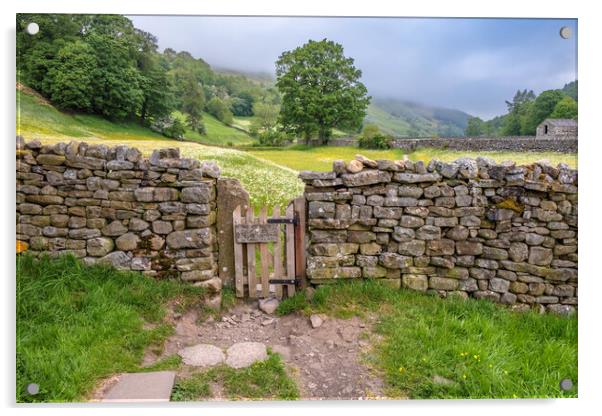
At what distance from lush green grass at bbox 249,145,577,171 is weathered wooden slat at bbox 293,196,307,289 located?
0.66m

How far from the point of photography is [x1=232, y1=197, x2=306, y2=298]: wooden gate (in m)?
5.36

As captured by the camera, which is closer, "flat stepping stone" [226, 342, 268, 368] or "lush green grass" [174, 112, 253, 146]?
"flat stepping stone" [226, 342, 268, 368]

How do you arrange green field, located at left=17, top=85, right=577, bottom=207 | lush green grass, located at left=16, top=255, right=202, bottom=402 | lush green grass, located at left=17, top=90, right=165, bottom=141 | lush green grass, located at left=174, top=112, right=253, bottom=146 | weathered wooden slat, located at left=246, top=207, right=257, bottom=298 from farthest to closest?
weathered wooden slat, located at left=246, top=207, right=257, bottom=298, lush green grass, located at left=174, top=112, right=253, bottom=146, green field, located at left=17, top=85, right=577, bottom=207, lush green grass, located at left=17, top=90, right=165, bottom=141, lush green grass, located at left=16, top=255, right=202, bottom=402

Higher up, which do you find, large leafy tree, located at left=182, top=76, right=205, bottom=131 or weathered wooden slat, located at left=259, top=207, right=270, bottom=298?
large leafy tree, located at left=182, top=76, right=205, bottom=131

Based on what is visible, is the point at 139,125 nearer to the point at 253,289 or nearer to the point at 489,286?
the point at 253,289

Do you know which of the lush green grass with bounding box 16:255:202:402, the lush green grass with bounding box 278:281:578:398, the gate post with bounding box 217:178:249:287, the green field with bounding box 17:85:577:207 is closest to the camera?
the lush green grass with bounding box 16:255:202:402

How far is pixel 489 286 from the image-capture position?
5.15 m

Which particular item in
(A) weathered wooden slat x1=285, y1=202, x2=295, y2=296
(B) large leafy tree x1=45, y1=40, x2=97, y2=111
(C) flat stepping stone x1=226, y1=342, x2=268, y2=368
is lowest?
(C) flat stepping stone x1=226, y1=342, x2=268, y2=368

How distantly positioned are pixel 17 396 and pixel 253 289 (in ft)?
8.72

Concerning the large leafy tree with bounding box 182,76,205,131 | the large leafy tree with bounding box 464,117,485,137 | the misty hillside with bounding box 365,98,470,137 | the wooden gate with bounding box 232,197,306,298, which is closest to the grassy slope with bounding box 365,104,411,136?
the misty hillside with bounding box 365,98,470,137

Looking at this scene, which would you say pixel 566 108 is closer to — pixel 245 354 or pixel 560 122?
pixel 560 122

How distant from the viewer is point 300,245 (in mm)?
5434

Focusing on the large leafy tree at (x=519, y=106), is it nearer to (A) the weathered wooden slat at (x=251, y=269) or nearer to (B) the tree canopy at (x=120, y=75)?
(B) the tree canopy at (x=120, y=75)

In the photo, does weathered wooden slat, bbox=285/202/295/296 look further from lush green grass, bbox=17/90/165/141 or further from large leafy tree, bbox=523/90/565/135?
large leafy tree, bbox=523/90/565/135
